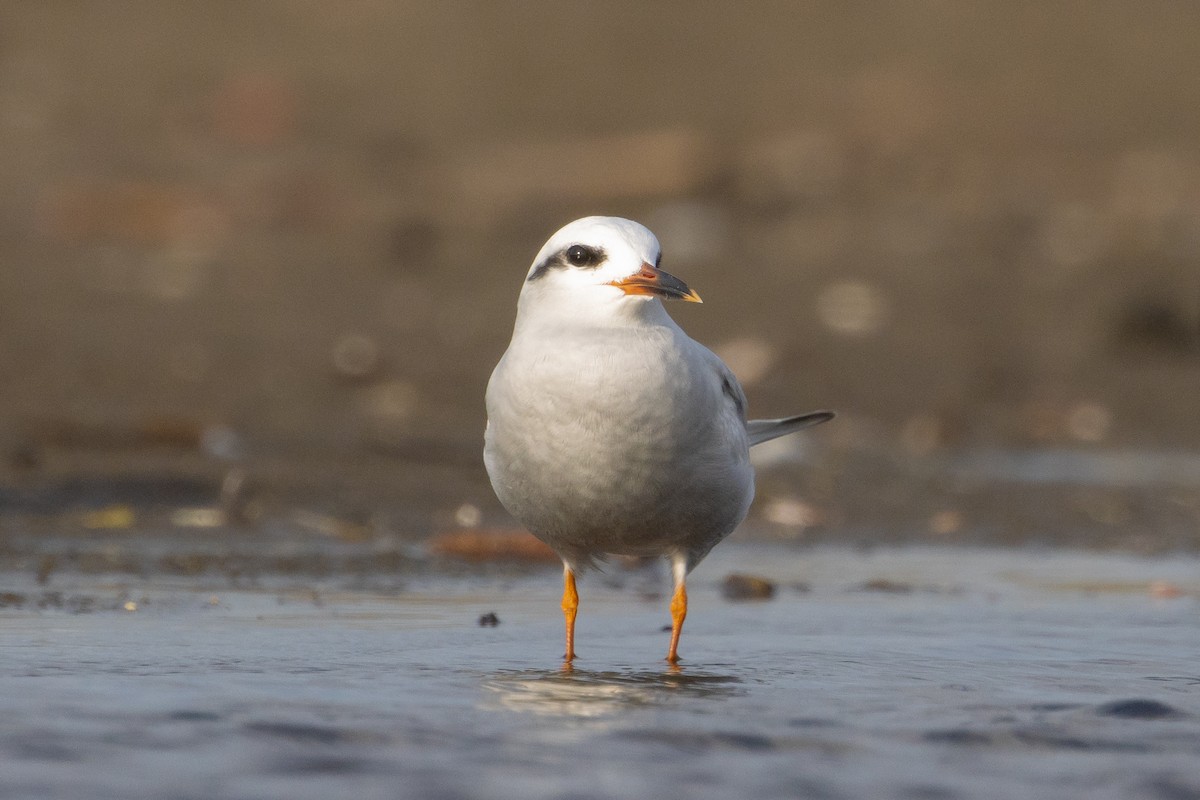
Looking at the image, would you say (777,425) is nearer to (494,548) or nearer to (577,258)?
(494,548)

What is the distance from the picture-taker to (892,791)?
378cm

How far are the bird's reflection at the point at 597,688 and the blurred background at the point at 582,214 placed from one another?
8.16 feet

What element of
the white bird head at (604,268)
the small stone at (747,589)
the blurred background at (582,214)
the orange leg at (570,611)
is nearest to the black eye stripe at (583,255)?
the white bird head at (604,268)

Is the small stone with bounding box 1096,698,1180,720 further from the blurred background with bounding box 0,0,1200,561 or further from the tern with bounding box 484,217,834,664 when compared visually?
the blurred background with bounding box 0,0,1200,561

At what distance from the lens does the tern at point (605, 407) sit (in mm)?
5027

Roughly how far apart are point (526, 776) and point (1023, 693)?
1.47 metres

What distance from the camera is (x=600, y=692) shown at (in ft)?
15.5

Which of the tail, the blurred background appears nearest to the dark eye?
the tail

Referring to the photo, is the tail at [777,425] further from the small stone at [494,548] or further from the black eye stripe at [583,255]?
the black eye stripe at [583,255]

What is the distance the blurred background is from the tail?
1417 millimetres

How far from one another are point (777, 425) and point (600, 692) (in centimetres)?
187

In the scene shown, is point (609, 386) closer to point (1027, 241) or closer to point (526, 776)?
point (526, 776)

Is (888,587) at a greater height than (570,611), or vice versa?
(888,587)

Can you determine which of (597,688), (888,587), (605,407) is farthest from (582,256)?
(888,587)
